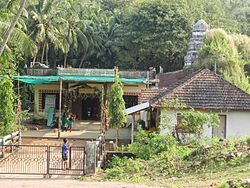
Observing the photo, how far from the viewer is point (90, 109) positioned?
3453cm

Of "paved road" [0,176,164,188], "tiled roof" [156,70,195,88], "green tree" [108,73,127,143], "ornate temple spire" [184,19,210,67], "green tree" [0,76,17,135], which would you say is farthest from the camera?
"ornate temple spire" [184,19,210,67]

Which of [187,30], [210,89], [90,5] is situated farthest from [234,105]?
[90,5]

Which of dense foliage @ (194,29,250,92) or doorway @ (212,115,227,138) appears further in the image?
dense foliage @ (194,29,250,92)

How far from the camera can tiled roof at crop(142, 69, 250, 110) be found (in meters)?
22.4

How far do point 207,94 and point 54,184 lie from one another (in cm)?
1116

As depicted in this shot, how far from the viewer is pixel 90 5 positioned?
184 ft

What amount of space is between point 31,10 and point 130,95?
14.4 m

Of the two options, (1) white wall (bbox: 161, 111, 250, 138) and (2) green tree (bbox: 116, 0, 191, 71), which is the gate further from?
(2) green tree (bbox: 116, 0, 191, 71)

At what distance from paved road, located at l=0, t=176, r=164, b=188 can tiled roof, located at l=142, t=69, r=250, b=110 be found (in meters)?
7.97

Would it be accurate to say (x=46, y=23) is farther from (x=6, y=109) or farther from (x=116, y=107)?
(x=116, y=107)

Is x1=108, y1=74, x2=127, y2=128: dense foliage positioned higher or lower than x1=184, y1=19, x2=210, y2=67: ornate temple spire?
lower

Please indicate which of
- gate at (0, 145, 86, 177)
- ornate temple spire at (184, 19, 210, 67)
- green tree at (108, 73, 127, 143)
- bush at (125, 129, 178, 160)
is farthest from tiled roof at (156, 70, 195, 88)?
gate at (0, 145, 86, 177)

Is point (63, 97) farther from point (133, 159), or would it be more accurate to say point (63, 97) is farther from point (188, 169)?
point (188, 169)

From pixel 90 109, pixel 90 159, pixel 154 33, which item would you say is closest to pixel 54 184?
pixel 90 159
